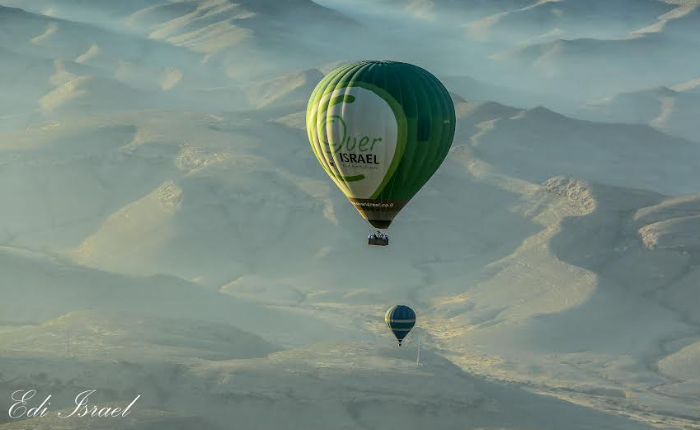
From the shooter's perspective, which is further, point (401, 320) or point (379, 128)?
point (401, 320)

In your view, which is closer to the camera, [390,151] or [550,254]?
[390,151]

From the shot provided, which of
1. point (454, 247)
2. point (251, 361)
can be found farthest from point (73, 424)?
point (454, 247)

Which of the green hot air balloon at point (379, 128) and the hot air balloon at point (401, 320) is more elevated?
the green hot air balloon at point (379, 128)

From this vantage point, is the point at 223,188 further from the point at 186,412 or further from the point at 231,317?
the point at 186,412

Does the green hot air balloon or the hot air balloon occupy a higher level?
the green hot air balloon

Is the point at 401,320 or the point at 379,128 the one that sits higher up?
the point at 379,128

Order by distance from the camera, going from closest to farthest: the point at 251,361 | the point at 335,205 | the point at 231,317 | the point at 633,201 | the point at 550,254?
1. the point at 251,361
2. the point at 231,317
3. the point at 550,254
4. the point at 633,201
5. the point at 335,205

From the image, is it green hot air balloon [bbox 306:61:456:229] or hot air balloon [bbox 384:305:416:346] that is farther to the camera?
hot air balloon [bbox 384:305:416:346]

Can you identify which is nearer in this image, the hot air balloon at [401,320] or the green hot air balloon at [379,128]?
the green hot air balloon at [379,128]
